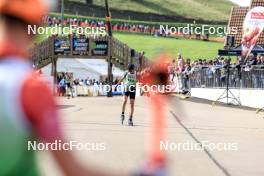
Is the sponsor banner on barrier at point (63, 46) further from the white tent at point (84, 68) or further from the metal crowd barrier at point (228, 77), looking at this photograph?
the metal crowd barrier at point (228, 77)

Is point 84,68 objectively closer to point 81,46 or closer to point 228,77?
point 81,46

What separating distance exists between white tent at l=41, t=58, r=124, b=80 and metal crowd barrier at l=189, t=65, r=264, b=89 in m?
16.2

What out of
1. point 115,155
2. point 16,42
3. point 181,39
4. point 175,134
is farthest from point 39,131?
point 181,39

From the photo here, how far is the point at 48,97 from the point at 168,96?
0.54 meters

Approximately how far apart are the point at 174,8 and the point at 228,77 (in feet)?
258

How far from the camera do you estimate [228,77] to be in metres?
28.2

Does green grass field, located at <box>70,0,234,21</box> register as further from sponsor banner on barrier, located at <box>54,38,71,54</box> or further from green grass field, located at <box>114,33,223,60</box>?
sponsor banner on barrier, located at <box>54,38,71,54</box>

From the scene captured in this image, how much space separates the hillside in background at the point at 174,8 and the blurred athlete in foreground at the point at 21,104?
90565mm

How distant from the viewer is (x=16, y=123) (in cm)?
222

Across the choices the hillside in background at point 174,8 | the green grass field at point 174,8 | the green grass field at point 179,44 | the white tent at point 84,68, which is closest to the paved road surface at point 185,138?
the white tent at point 84,68

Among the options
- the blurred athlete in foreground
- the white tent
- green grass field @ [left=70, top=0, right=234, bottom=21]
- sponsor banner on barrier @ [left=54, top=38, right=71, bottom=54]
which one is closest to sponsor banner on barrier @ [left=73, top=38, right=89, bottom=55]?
sponsor banner on barrier @ [left=54, top=38, right=71, bottom=54]

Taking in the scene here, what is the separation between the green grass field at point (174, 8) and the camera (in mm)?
100406

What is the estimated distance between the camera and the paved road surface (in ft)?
35.9

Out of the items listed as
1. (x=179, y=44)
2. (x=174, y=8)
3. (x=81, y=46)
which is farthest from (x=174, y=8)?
(x=81, y=46)
